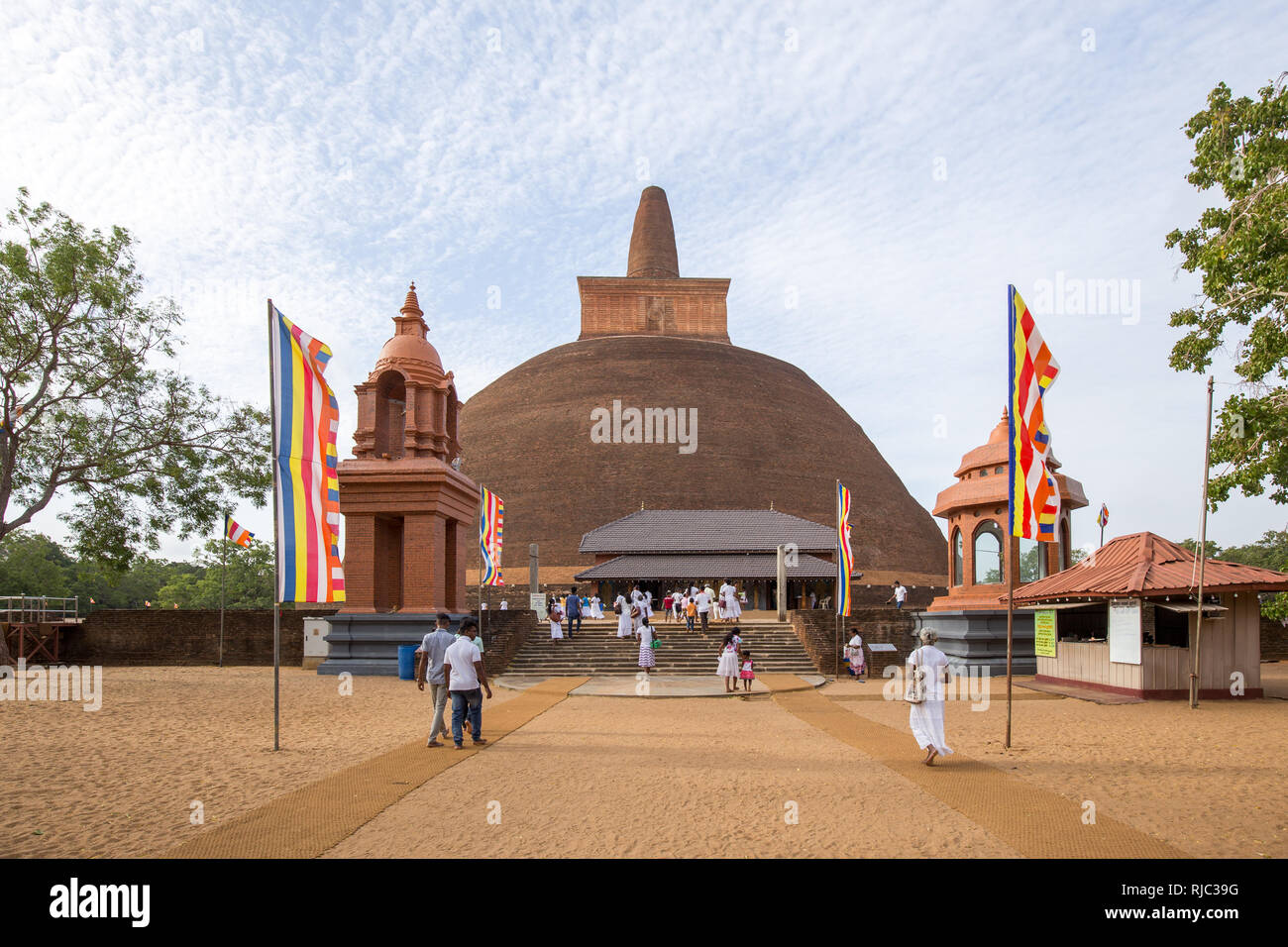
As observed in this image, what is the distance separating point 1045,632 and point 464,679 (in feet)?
43.0

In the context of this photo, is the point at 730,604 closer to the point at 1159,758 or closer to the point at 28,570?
the point at 1159,758

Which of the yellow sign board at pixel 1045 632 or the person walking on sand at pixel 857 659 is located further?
the person walking on sand at pixel 857 659

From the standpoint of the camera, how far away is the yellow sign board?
17281 millimetres

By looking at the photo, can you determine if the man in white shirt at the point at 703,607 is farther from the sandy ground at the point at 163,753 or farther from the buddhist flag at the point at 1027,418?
the buddhist flag at the point at 1027,418

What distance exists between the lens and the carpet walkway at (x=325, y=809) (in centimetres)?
555

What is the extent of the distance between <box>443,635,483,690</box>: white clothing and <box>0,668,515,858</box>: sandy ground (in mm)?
848

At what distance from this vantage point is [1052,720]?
12289mm

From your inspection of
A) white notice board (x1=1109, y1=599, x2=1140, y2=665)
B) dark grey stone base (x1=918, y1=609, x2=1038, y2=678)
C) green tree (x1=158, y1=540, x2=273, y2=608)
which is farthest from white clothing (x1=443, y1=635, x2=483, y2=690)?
green tree (x1=158, y1=540, x2=273, y2=608)

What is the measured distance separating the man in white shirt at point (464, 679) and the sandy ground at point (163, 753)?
1.36 ft

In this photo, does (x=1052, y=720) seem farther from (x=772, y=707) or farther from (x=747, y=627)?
(x=747, y=627)

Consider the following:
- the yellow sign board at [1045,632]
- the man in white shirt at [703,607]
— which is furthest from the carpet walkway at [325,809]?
the man in white shirt at [703,607]

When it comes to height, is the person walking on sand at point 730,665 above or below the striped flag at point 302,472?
below

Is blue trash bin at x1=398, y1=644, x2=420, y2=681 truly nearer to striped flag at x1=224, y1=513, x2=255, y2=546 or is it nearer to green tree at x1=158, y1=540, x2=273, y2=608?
striped flag at x1=224, y1=513, x2=255, y2=546
